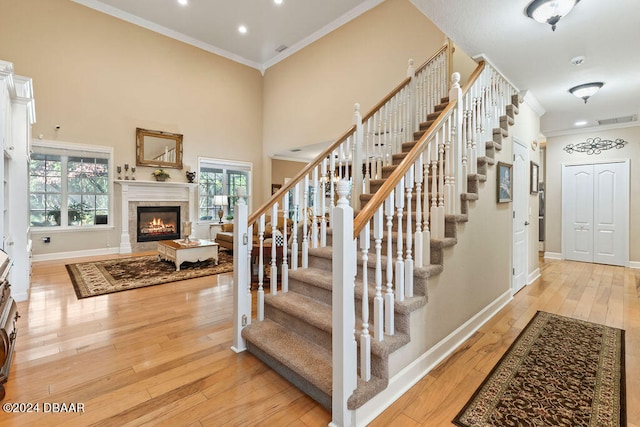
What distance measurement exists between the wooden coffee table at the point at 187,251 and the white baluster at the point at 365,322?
14.0ft

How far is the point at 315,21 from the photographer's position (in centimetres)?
696

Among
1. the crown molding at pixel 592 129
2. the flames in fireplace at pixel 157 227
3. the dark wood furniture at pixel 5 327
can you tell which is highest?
the crown molding at pixel 592 129

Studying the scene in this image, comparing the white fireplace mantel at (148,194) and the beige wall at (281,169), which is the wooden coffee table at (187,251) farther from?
the beige wall at (281,169)

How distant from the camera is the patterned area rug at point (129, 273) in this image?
4.11 metres

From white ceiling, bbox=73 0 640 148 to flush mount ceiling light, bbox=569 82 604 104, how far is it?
0.26 ft

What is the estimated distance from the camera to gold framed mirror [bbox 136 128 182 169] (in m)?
7.02

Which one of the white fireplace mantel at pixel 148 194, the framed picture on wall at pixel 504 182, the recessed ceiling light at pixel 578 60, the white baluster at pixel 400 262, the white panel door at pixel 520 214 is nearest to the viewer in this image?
the white baluster at pixel 400 262

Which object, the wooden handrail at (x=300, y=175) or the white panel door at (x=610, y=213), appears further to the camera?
the white panel door at (x=610, y=213)

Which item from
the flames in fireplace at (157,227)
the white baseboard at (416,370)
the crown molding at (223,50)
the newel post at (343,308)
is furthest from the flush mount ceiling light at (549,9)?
the flames in fireplace at (157,227)

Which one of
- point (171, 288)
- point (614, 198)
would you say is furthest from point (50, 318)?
point (614, 198)

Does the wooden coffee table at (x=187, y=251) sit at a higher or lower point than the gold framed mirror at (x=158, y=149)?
lower

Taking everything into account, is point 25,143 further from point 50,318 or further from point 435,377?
point 435,377

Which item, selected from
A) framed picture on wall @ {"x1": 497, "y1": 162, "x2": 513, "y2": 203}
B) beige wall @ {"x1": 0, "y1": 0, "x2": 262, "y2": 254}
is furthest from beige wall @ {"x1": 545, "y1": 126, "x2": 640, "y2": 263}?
beige wall @ {"x1": 0, "y1": 0, "x2": 262, "y2": 254}

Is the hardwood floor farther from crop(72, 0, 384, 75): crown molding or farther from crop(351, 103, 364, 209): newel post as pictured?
crop(72, 0, 384, 75): crown molding
